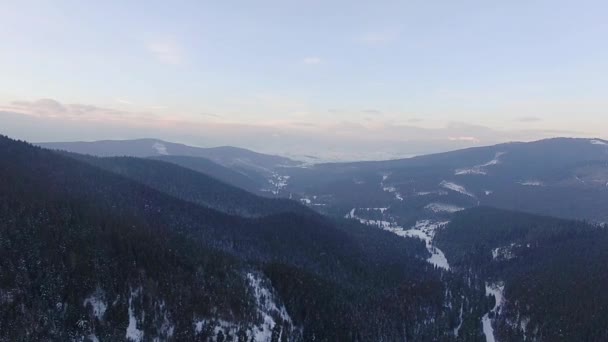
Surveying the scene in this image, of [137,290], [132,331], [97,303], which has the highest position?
[137,290]

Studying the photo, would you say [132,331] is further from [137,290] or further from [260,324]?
[260,324]

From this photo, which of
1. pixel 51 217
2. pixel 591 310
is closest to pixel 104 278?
pixel 51 217

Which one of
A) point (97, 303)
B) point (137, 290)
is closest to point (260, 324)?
point (137, 290)

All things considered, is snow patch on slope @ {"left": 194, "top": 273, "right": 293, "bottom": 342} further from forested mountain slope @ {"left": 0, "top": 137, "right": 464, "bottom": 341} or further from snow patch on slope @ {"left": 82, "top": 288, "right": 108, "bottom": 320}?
snow patch on slope @ {"left": 82, "top": 288, "right": 108, "bottom": 320}

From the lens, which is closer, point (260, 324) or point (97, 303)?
point (97, 303)

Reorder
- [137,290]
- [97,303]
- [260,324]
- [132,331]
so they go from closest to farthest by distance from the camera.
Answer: [132,331] → [97,303] → [137,290] → [260,324]

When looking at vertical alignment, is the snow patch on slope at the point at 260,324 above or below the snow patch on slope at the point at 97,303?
below

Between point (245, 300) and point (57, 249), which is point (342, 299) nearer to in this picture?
point (245, 300)

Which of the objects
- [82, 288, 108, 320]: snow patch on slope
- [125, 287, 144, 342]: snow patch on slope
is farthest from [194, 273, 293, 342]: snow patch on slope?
[82, 288, 108, 320]: snow patch on slope

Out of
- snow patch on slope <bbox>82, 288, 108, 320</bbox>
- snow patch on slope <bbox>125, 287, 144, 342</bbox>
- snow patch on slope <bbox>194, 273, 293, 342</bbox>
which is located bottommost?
snow patch on slope <bbox>194, 273, 293, 342</bbox>

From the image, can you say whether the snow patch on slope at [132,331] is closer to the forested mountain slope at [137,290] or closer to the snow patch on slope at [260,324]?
the forested mountain slope at [137,290]

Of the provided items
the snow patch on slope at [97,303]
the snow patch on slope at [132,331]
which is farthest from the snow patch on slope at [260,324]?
the snow patch on slope at [97,303]
